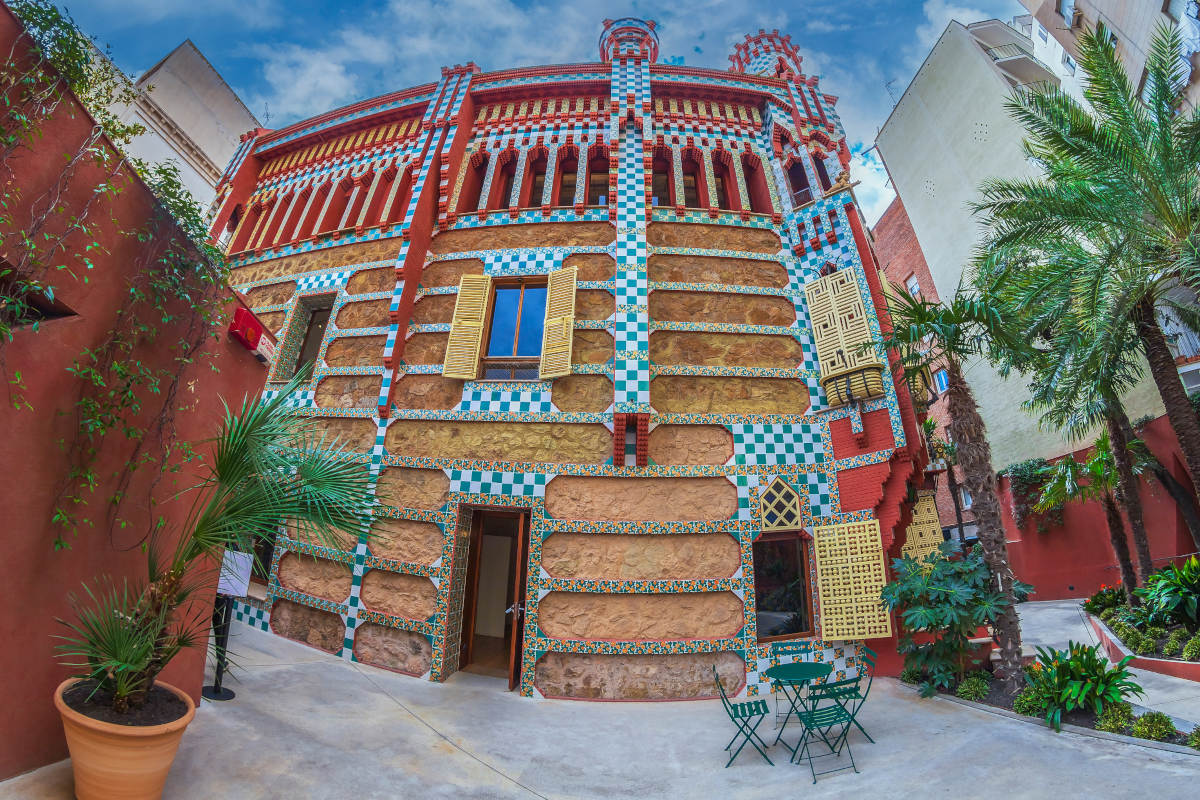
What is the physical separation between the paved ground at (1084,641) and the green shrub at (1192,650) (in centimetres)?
35

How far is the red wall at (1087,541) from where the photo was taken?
11.5m

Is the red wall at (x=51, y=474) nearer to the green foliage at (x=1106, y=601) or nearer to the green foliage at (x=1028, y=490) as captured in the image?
the green foliage at (x=1106, y=601)

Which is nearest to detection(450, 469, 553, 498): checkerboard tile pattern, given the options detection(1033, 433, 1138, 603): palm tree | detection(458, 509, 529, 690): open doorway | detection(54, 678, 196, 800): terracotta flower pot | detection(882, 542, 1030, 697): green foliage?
detection(458, 509, 529, 690): open doorway

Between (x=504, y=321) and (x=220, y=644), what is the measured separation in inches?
251

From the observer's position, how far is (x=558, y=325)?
31.3ft

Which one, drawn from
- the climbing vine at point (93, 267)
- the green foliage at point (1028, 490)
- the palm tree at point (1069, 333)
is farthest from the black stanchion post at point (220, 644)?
the green foliage at point (1028, 490)

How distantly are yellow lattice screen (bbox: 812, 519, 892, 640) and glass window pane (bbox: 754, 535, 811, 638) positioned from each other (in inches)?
17.1

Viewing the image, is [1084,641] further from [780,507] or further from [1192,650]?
[780,507]

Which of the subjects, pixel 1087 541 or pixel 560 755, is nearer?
pixel 560 755

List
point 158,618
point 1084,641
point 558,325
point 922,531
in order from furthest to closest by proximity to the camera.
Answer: point 1084,641 < point 558,325 < point 922,531 < point 158,618

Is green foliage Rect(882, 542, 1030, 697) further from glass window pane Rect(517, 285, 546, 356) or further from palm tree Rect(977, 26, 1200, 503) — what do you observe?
glass window pane Rect(517, 285, 546, 356)

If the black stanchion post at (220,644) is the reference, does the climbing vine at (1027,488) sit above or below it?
above

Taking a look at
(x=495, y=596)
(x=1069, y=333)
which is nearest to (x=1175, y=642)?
(x=1069, y=333)

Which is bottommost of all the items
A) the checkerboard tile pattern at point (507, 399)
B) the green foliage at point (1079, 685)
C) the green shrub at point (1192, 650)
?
the green foliage at point (1079, 685)
